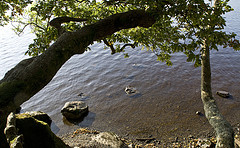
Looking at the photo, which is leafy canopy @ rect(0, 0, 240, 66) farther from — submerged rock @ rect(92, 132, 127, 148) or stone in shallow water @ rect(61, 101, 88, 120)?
stone in shallow water @ rect(61, 101, 88, 120)

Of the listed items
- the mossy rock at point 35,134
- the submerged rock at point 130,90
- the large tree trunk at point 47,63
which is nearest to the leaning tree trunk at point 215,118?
the large tree trunk at point 47,63

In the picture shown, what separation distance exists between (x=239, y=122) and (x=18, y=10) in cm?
1431

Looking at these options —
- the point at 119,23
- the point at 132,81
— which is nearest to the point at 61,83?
the point at 132,81

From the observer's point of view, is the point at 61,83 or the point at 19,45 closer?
the point at 61,83

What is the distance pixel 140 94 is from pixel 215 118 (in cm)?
972

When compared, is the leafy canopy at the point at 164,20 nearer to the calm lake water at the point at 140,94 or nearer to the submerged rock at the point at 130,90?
the calm lake water at the point at 140,94

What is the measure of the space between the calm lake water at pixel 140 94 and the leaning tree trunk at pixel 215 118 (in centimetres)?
464

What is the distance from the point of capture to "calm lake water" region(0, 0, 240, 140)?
1103cm

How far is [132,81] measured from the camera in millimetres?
17578

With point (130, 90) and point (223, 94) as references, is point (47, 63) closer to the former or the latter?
point (130, 90)

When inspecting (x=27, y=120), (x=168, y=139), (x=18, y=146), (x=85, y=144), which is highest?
(x=18, y=146)

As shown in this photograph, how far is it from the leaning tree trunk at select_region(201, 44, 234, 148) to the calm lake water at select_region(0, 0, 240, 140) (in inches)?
183

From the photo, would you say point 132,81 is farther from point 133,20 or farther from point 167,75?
point 133,20

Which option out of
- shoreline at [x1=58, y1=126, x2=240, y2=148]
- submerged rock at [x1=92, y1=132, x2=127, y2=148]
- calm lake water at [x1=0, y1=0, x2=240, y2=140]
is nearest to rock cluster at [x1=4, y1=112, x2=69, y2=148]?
shoreline at [x1=58, y1=126, x2=240, y2=148]
